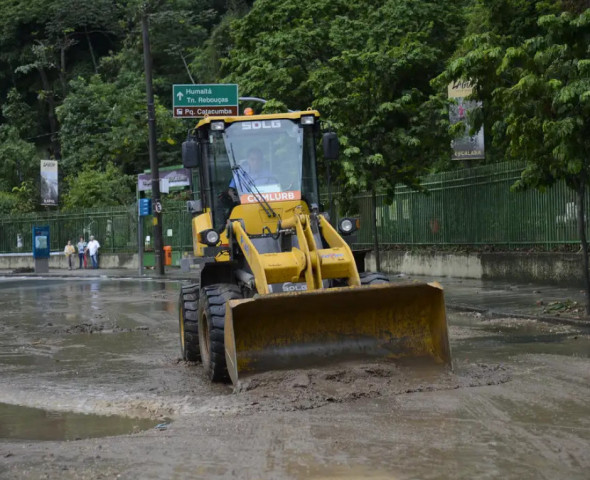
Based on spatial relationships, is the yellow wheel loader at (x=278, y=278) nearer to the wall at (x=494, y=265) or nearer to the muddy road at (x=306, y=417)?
the muddy road at (x=306, y=417)

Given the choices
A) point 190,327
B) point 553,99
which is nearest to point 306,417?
point 190,327

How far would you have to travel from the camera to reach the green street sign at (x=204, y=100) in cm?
3053

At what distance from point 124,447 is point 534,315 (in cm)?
1033

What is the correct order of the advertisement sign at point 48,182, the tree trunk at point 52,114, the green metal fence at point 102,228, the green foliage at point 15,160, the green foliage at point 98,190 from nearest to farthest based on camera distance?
the green metal fence at point 102,228 < the advertisement sign at point 48,182 < the green foliage at point 98,190 < the green foliage at point 15,160 < the tree trunk at point 52,114

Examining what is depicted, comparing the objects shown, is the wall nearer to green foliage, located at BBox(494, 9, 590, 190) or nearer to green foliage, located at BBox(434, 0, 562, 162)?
green foliage, located at BBox(434, 0, 562, 162)

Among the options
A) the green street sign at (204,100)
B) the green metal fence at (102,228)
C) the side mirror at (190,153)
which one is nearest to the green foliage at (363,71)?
the green street sign at (204,100)

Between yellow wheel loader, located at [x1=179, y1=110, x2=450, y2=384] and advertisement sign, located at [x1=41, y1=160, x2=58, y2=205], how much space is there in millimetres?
36841

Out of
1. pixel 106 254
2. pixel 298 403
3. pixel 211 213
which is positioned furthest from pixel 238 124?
pixel 106 254

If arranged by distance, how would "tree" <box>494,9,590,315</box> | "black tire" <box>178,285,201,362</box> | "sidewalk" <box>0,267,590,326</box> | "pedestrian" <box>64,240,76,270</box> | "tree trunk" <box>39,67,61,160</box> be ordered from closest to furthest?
"black tire" <box>178,285,201,362</box>
"tree" <box>494,9,590,315</box>
"sidewalk" <box>0,267,590,326</box>
"pedestrian" <box>64,240,76,270</box>
"tree trunk" <box>39,67,61,160</box>

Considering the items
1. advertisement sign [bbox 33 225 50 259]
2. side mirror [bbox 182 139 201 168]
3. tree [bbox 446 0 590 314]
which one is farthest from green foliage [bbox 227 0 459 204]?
advertisement sign [bbox 33 225 50 259]

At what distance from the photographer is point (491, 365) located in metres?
10.6

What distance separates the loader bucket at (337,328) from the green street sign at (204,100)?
21346 mm

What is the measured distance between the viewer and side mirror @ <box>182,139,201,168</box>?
11531 mm

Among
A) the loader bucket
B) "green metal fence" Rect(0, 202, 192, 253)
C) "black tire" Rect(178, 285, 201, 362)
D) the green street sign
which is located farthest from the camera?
"green metal fence" Rect(0, 202, 192, 253)
